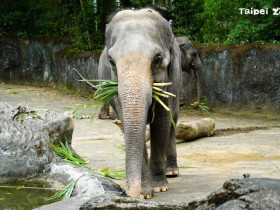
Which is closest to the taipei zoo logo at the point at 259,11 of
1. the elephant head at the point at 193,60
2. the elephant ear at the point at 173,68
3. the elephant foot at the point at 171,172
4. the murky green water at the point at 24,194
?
the elephant head at the point at 193,60

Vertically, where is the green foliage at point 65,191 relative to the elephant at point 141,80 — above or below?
below

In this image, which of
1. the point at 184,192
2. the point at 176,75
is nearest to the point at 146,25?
the point at 176,75

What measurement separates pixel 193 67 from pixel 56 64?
282 inches

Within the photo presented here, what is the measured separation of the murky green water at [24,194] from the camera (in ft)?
20.9

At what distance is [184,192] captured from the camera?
6.77m

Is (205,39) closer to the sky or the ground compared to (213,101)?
closer to the sky

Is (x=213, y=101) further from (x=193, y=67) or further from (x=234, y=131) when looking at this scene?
(x=234, y=131)

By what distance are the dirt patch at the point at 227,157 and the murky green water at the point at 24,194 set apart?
2.99m

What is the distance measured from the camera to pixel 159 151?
23.1ft

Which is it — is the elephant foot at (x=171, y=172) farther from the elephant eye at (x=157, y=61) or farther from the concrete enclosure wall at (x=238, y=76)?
the concrete enclosure wall at (x=238, y=76)

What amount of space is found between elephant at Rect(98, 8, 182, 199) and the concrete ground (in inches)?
14.8

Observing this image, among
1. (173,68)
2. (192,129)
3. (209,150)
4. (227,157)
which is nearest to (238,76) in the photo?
(192,129)

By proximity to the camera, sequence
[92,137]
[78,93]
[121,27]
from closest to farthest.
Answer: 1. [121,27]
2. [92,137]
3. [78,93]

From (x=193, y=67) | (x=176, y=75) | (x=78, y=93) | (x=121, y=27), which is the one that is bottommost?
(x=78, y=93)
